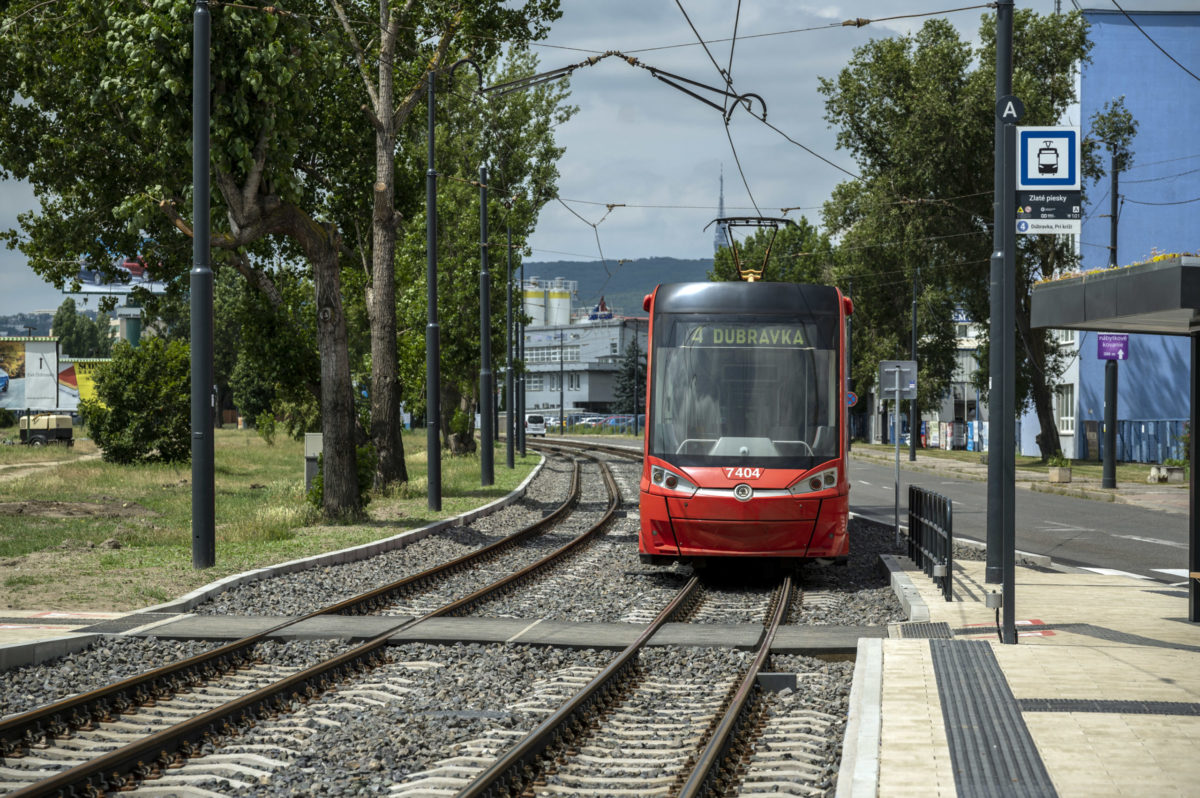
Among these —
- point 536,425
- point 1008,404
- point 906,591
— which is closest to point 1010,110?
point 1008,404

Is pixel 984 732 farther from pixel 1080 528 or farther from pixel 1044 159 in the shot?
pixel 1080 528

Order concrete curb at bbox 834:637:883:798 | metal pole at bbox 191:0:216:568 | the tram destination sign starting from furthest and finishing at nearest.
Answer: metal pole at bbox 191:0:216:568 < the tram destination sign < concrete curb at bbox 834:637:883:798

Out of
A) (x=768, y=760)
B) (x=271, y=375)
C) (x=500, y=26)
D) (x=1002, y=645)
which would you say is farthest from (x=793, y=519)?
(x=500, y=26)

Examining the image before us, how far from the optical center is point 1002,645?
32.3 feet

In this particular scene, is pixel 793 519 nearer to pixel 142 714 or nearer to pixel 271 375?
pixel 142 714

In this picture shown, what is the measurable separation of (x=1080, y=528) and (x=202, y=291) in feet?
52.4

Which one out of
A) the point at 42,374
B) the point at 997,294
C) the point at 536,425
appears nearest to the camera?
the point at 997,294

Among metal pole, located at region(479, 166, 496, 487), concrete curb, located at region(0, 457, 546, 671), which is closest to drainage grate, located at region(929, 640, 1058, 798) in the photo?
concrete curb, located at region(0, 457, 546, 671)

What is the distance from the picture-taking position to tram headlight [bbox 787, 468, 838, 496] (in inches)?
545

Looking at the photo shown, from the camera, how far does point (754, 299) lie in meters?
14.5

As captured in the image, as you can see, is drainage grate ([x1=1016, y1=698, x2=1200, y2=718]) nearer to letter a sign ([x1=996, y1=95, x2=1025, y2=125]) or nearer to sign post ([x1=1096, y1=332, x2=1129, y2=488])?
letter a sign ([x1=996, y1=95, x2=1025, y2=125])

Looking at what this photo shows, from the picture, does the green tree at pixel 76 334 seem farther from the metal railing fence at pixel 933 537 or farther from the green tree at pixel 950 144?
the metal railing fence at pixel 933 537

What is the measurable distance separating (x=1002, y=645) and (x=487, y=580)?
6626 mm

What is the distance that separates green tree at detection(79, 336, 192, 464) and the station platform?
101ft
